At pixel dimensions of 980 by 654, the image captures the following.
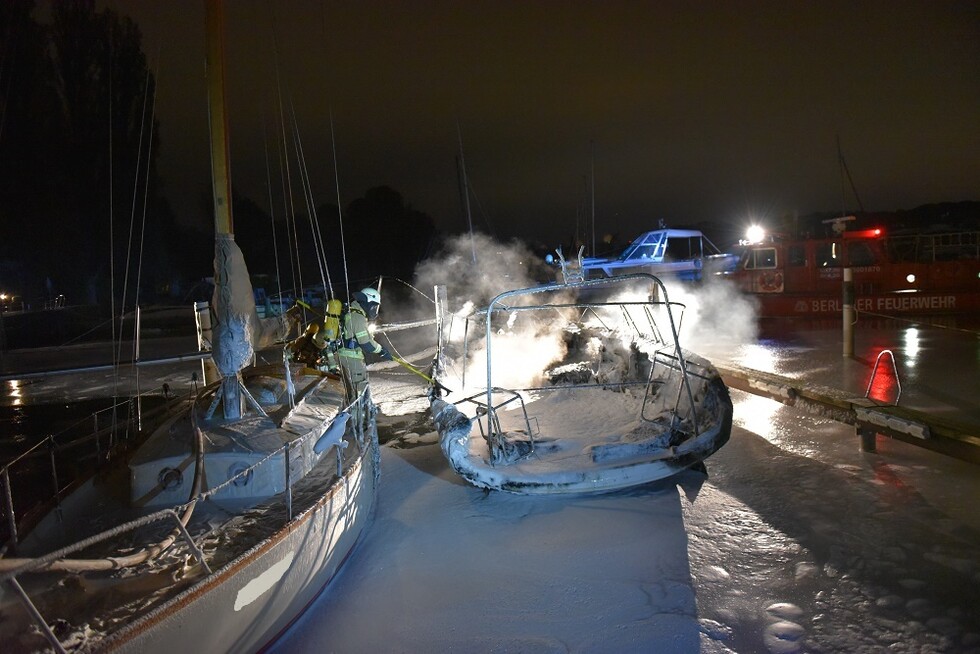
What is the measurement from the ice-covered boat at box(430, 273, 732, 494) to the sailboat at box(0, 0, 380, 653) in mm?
1289

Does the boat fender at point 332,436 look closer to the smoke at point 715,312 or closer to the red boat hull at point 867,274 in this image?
the smoke at point 715,312

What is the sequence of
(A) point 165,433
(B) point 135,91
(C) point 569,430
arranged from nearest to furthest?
(A) point 165,433
(C) point 569,430
(B) point 135,91

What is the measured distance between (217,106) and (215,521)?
352cm

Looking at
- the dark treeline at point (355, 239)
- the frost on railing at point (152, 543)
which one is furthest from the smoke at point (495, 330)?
the dark treeline at point (355, 239)

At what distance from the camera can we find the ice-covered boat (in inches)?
212

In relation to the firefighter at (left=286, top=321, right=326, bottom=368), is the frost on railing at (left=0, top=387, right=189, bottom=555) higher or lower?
lower

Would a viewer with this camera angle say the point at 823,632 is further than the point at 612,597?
No

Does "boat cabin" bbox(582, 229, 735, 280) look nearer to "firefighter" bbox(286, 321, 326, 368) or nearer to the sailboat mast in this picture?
"firefighter" bbox(286, 321, 326, 368)

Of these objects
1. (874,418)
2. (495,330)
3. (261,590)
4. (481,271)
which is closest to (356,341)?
(495,330)

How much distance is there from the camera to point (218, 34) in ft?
16.7

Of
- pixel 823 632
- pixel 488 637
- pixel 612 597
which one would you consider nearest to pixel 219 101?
pixel 488 637

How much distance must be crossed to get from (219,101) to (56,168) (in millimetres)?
25904

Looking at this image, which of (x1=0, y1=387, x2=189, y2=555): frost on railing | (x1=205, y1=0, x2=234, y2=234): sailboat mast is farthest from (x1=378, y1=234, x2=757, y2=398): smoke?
(x1=0, y1=387, x2=189, y2=555): frost on railing

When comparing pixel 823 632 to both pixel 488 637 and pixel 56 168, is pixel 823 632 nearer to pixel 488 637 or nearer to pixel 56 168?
pixel 488 637
